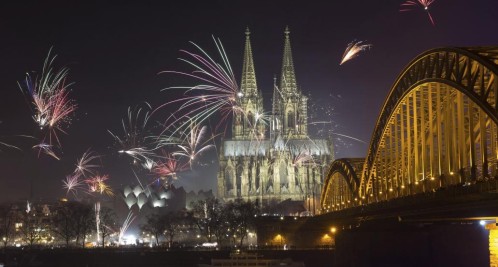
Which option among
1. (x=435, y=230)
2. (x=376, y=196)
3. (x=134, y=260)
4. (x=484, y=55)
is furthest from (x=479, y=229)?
(x=134, y=260)

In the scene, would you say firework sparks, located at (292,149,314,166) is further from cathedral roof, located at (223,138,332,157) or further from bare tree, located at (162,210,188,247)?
bare tree, located at (162,210,188,247)

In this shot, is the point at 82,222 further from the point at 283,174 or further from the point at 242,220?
the point at 283,174

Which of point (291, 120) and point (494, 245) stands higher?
point (291, 120)

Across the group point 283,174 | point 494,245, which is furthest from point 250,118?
point 494,245

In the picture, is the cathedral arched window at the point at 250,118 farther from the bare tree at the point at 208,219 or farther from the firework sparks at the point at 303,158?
the bare tree at the point at 208,219

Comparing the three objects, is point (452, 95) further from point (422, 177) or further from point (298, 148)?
point (298, 148)

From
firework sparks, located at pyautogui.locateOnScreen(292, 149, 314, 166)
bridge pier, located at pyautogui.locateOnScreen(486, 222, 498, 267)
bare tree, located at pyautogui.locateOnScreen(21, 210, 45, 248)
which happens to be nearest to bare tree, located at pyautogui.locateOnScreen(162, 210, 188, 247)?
bare tree, located at pyautogui.locateOnScreen(21, 210, 45, 248)
